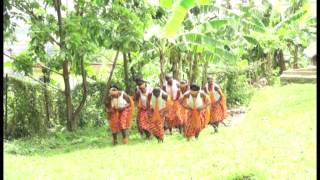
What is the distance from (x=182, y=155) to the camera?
945 centimetres

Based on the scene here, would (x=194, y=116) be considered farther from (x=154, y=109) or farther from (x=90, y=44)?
(x=90, y=44)

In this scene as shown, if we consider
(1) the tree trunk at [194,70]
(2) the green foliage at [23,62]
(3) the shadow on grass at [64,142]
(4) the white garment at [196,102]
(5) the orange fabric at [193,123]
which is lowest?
(3) the shadow on grass at [64,142]

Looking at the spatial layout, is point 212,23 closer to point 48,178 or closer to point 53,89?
point 53,89

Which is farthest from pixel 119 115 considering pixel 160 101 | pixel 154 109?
pixel 160 101

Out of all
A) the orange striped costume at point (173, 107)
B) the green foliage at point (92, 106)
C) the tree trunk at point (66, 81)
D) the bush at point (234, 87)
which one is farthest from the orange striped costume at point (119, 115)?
the bush at point (234, 87)

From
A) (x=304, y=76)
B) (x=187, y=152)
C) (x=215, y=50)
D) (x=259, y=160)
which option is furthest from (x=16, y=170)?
(x=304, y=76)

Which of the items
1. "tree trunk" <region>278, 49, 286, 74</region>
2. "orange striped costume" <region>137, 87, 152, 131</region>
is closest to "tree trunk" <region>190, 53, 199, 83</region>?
"orange striped costume" <region>137, 87, 152, 131</region>

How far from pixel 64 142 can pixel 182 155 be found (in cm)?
415

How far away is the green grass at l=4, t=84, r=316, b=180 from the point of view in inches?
315

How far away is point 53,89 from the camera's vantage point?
46.9ft

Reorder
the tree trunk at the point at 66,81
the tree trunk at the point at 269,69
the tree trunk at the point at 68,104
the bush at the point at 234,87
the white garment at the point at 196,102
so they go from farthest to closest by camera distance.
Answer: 1. the tree trunk at the point at 269,69
2. the bush at the point at 234,87
3. the tree trunk at the point at 68,104
4. the tree trunk at the point at 66,81
5. the white garment at the point at 196,102

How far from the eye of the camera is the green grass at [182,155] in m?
7.99

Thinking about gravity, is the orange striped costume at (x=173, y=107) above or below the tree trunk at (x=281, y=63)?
Result: below

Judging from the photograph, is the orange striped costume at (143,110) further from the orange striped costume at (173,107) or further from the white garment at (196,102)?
the white garment at (196,102)
